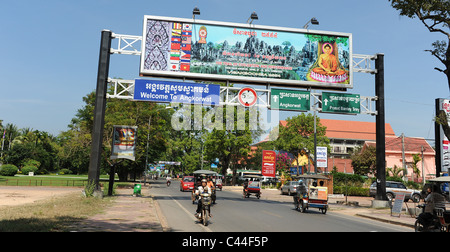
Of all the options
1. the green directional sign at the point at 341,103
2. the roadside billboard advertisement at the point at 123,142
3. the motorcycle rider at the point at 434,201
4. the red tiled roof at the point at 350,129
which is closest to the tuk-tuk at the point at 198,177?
the roadside billboard advertisement at the point at 123,142

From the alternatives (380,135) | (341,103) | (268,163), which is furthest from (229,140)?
(341,103)

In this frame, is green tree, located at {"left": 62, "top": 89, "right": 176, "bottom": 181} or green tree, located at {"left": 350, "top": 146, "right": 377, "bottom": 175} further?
green tree, located at {"left": 350, "top": 146, "right": 377, "bottom": 175}

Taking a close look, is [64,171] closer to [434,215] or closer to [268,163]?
[268,163]

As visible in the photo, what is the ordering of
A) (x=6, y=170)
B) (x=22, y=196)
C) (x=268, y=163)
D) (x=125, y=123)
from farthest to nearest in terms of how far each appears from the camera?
1. (x=6, y=170)
2. (x=268, y=163)
3. (x=125, y=123)
4. (x=22, y=196)

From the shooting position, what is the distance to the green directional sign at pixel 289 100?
2370 centimetres

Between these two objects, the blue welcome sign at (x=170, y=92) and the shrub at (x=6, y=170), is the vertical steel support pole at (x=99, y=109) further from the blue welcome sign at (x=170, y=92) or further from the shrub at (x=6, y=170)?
the shrub at (x=6, y=170)

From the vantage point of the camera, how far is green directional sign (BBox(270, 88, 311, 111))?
77.8ft

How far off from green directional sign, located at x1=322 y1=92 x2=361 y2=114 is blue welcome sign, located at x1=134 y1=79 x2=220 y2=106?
7491mm

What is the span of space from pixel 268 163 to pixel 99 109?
3367cm

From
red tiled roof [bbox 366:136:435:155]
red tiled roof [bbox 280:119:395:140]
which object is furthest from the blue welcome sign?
red tiled roof [bbox 280:119:395:140]

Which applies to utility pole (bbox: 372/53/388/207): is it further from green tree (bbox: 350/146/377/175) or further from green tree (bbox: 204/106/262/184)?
green tree (bbox: 350/146/377/175)

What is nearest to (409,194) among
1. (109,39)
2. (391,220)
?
(391,220)

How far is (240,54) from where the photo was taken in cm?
2395

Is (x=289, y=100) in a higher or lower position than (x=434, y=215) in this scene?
higher
